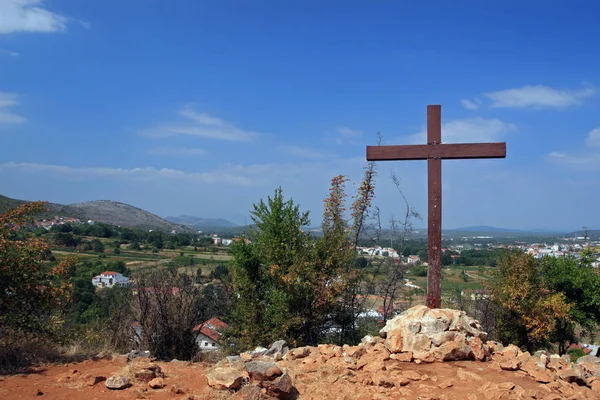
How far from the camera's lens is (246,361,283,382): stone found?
5.55 metres

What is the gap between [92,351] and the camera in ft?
29.6

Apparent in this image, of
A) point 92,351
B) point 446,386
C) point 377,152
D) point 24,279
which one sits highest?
point 377,152

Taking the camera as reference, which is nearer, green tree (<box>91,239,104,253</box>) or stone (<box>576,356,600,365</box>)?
stone (<box>576,356,600,365</box>)

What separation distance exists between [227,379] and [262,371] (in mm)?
470

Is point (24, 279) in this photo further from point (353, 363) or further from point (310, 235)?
point (310, 235)

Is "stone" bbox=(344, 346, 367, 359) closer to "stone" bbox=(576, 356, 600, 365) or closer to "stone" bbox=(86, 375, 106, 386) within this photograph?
"stone" bbox=(86, 375, 106, 386)

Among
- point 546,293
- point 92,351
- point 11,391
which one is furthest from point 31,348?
point 546,293

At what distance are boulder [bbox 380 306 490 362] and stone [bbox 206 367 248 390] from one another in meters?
2.57

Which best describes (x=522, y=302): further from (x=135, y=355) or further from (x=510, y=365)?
(x=135, y=355)

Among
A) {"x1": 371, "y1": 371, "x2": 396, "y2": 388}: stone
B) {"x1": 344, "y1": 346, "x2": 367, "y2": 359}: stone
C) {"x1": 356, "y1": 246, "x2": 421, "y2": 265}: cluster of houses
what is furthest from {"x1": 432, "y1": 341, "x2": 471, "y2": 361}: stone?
{"x1": 356, "y1": 246, "x2": 421, "y2": 265}: cluster of houses

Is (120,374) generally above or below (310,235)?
below

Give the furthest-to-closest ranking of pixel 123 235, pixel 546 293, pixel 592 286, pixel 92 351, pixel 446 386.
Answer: pixel 123 235 < pixel 592 286 < pixel 546 293 < pixel 92 351 < pixel 446 386

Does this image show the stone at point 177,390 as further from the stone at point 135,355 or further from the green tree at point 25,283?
the green tree at point 25,283

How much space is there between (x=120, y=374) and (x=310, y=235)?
7.31 meters
